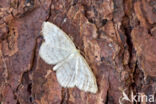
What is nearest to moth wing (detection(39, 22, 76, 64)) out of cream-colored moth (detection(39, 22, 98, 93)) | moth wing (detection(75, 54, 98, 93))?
cream-colored moth (detection(39, 22, 98, 93))

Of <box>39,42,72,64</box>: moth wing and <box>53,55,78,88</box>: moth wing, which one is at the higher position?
<box>39,42,72,64</box>: moth wing

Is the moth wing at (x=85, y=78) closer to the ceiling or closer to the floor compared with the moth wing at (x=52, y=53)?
closer to the floor

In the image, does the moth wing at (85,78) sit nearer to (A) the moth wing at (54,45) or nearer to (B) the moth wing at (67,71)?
(B) the moth wing at (67,71)

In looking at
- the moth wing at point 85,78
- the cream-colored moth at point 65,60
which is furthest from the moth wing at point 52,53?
the moth wing at point 85,78

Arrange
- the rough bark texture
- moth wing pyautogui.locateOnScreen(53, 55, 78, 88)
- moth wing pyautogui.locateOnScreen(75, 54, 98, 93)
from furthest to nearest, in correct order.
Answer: moth wing pyautogui.locateOnScreen(53, 55, 78, 88), moth wing pyautogui.locateOnScreen(75, 54, 98, 93), the rough bark texture

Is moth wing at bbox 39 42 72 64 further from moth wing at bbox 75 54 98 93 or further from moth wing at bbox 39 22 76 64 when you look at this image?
moth wing at bbox 75 54 98 93

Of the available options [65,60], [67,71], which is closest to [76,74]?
[67,71]

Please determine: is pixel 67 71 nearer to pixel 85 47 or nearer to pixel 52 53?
pixel 52 53
